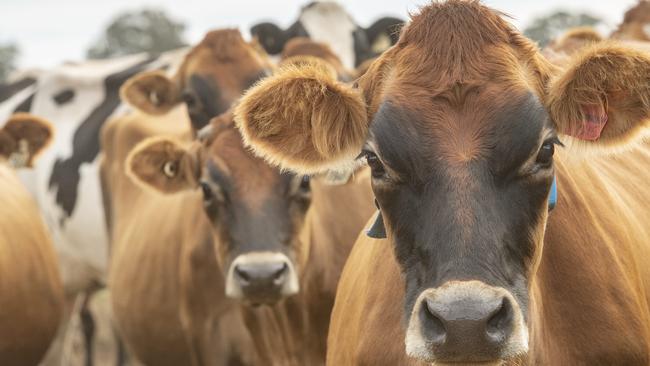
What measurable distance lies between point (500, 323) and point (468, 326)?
100 mm

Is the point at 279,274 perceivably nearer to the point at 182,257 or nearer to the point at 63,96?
the point at 182,257

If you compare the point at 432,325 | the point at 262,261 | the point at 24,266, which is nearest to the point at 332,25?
the point at 24,266

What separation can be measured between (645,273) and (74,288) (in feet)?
25.0

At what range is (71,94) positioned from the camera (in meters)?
11.9

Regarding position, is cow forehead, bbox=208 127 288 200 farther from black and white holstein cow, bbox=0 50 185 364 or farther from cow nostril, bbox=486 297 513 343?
black and white holstein cow, bbox=0 50 185 364

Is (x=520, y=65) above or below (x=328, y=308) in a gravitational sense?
above

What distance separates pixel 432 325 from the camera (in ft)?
11.1

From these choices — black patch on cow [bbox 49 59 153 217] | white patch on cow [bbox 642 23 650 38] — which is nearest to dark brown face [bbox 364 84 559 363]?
white patch on cow [bbox 642 23 650 38]

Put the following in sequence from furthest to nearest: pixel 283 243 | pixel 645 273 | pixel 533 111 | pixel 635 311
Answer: pixel 283 243 → pixel 645 273 → pixel 635 311 → pixel 533 111

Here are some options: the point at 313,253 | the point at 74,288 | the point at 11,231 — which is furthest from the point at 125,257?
the point at 74,288

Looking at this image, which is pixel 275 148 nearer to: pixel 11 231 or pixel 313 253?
pixel 313 253

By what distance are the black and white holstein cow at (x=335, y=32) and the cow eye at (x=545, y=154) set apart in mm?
6742

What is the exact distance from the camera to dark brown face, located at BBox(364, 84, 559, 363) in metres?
3.36

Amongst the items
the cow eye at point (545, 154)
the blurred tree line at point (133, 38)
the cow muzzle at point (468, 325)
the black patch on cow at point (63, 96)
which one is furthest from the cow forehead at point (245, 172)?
the blurred tree line at point (133, 38)
